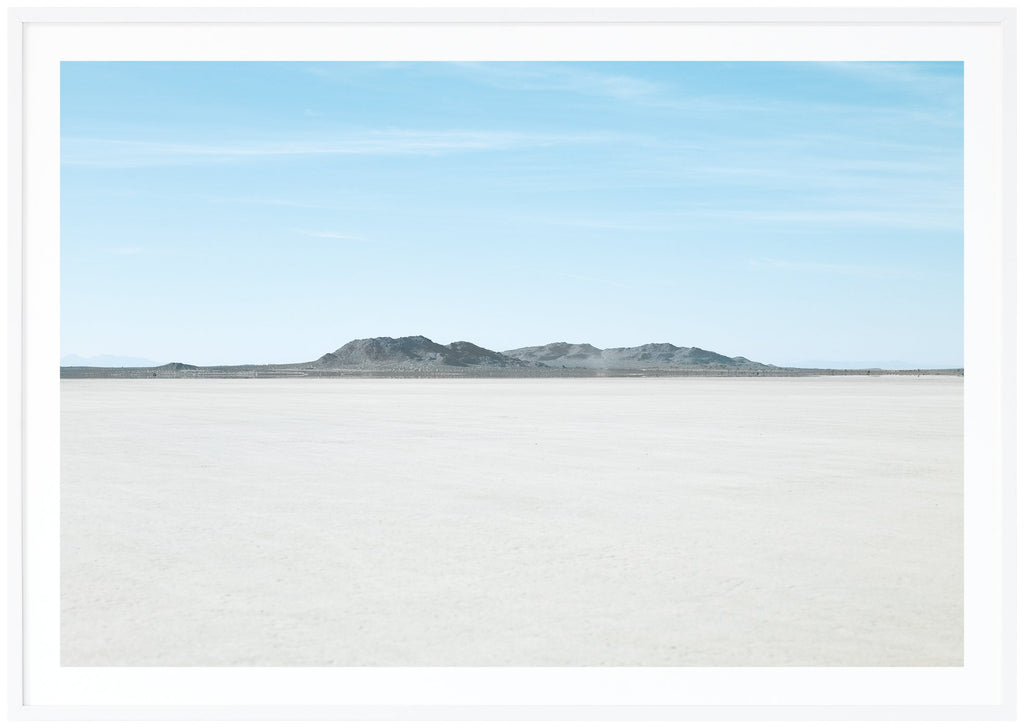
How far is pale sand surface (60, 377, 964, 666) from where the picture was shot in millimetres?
3744

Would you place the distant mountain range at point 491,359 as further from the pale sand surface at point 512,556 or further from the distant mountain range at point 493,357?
the pale sand surface at point 512,556

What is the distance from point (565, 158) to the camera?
25.9 feet

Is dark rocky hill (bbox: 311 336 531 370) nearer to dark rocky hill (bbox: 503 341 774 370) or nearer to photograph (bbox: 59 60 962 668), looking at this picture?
dark rocky hill (bbox: 503 341 774 370)

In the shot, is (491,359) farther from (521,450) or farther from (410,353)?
(521,450)

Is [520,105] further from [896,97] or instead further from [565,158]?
[896,97]

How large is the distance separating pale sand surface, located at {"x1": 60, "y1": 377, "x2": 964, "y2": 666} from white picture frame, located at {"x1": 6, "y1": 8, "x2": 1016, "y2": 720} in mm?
171

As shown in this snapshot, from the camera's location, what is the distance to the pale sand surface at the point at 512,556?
3.74m
